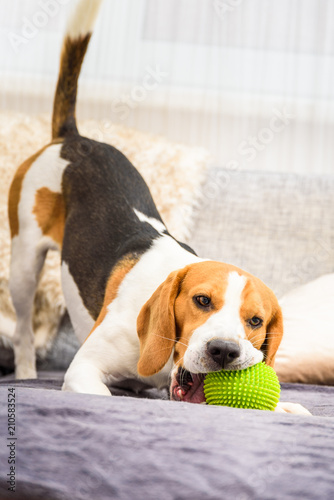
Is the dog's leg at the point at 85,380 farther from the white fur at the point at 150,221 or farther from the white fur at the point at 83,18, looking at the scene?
the white fur at the point at 83,18

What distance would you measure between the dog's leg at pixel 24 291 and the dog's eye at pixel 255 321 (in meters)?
1.14

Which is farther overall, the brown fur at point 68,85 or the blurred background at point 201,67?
Result: the blurred background at point 201,67

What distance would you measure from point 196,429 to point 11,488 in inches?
11.1

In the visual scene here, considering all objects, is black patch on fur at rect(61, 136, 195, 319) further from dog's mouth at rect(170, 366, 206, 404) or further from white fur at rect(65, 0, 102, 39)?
dog's mouth at rect(170, 366, 206, 404)

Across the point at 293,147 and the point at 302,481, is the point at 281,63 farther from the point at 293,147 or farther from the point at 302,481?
the point at 302,481

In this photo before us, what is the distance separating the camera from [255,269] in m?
2.67

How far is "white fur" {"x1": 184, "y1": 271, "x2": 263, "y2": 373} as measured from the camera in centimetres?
132

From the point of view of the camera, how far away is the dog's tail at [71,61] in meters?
2.25

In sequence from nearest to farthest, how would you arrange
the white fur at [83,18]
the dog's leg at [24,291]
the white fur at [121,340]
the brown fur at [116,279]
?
the white fur at [121,340]
the brown fur at [116,279]
the white fur at [83,18]
the dog's leg at [24,291]

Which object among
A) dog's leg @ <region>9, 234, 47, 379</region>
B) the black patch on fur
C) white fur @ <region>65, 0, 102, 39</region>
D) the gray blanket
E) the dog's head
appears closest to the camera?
the gray blanket

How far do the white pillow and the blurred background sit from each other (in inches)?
65.6

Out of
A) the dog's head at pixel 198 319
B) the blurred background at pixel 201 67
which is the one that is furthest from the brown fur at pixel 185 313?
the blurred background at pixel 201 67

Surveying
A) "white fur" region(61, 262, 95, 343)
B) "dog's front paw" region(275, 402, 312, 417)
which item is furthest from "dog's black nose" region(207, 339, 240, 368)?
"white fur" region(61, 262, 95, 343)

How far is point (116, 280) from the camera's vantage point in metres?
1.90
